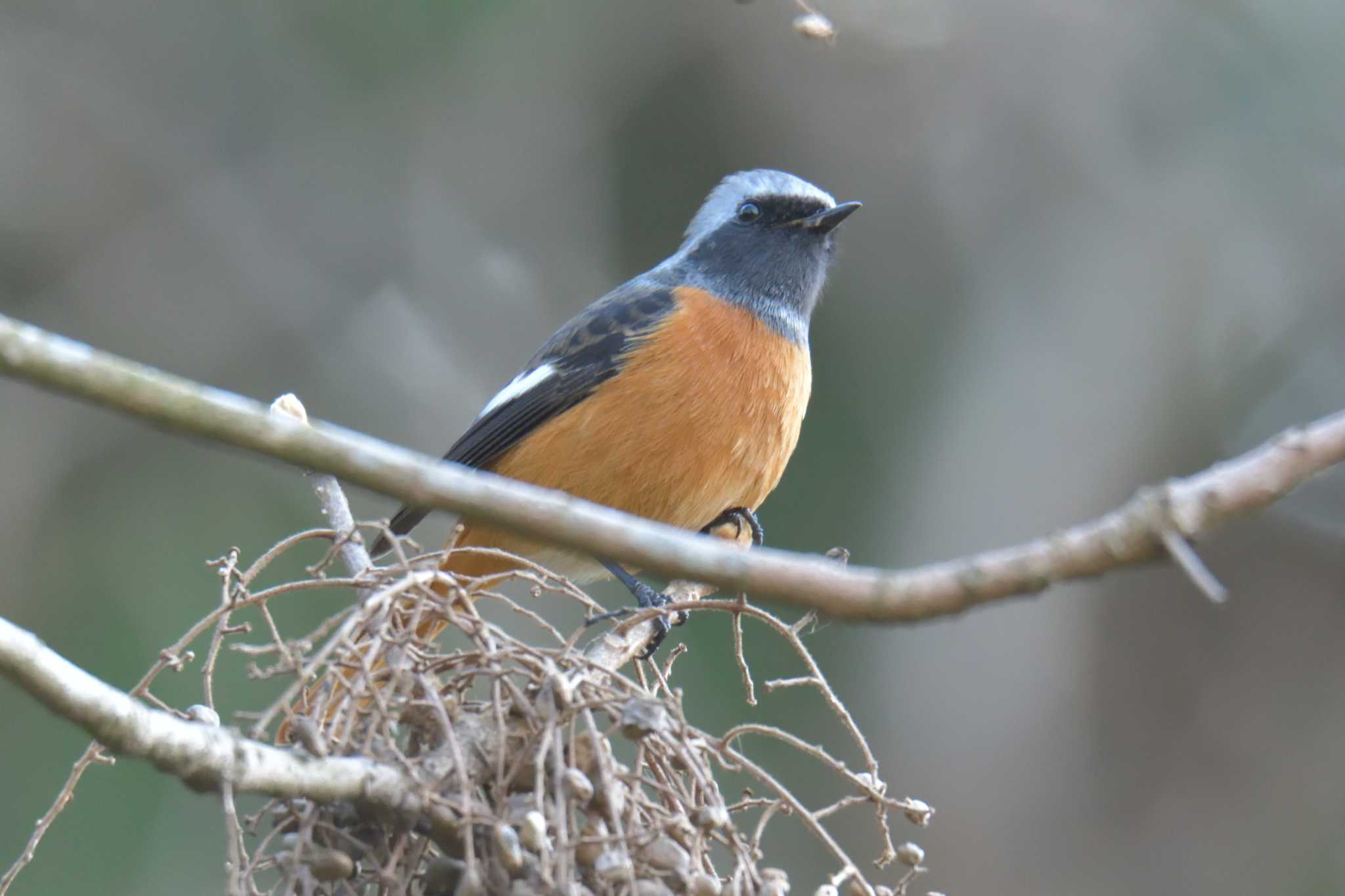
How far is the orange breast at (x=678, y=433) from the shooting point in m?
4.54

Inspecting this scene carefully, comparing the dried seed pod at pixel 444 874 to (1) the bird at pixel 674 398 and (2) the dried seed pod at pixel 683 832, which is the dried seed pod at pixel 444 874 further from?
(1) the bird at pixel 674 398

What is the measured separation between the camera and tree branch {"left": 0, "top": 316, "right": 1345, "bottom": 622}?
64.7 inches

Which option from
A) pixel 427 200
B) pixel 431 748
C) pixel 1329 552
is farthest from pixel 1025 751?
pixel 431 748

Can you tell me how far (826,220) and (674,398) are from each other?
1.11 m

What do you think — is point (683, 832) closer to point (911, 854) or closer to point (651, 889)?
point (651, 889)

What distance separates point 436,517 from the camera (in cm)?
772

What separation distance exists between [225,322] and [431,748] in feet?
26.0

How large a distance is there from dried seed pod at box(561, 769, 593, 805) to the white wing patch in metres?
2.98

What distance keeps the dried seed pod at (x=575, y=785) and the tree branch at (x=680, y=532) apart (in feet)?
1.28

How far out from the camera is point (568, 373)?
489cm

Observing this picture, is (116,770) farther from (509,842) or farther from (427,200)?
(509,842)

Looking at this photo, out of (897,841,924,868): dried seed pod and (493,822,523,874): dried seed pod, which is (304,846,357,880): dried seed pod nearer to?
(493,822,523,874): dried seed pod

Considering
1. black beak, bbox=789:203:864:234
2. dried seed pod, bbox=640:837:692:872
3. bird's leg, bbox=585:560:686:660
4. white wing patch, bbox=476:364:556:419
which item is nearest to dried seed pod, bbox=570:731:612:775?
dried seed pod, bbox=640:837:692:872

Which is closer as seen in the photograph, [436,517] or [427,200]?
[436,517]
